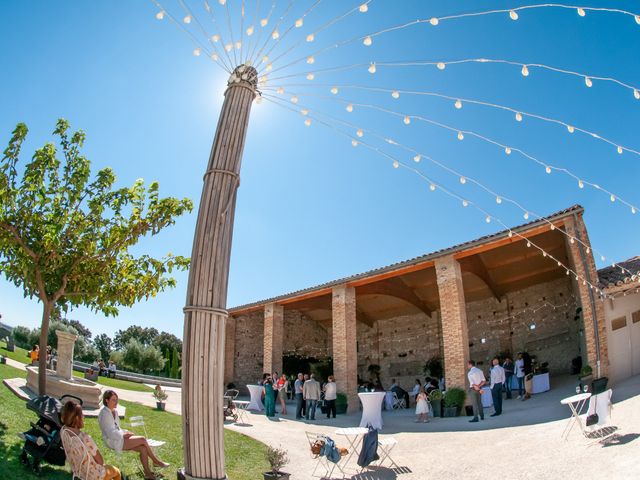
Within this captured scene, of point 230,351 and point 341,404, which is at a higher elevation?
point 230,351

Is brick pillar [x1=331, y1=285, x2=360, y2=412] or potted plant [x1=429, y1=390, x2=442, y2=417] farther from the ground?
brick pillar [x1=331, y1=285, x2=360, y2=412]

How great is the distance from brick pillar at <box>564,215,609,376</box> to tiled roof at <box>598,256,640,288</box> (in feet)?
1.24

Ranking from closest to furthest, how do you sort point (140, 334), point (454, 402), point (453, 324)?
point (454, 402) < point (453, 324) < point (140, 334)

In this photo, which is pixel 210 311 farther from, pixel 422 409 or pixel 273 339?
pixel 273 339

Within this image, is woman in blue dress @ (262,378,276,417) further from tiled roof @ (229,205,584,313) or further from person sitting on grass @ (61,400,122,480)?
person sitting on grass @ (61,400,122,480)

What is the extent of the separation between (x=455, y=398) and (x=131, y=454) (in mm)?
7952

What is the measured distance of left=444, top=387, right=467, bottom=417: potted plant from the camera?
445 inches

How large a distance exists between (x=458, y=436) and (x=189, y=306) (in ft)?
23.5

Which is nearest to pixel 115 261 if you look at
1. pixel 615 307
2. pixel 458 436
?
pixel 458 436

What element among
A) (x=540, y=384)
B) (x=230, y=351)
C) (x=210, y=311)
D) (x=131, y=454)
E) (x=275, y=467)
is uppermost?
(x=210, y=311)

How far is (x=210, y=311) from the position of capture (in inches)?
104

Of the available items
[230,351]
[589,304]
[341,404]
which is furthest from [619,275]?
[230,351]

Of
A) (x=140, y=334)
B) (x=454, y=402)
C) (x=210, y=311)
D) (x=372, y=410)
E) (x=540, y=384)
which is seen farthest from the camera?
(x=140, y=334)

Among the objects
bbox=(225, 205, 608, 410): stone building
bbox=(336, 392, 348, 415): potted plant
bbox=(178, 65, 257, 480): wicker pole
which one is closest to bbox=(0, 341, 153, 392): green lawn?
bbox=(225, 205, 608, 410): stone building
